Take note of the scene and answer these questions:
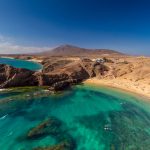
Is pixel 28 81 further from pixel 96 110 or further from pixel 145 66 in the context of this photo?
pixel 145 66

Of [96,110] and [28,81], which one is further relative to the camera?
[28,81]

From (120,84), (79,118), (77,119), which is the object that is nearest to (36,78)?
(120,84)

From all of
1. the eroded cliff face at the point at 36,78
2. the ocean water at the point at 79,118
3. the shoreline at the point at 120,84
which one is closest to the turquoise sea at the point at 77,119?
the ocean water at the point at 79,118

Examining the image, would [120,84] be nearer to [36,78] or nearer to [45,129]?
[36,78]

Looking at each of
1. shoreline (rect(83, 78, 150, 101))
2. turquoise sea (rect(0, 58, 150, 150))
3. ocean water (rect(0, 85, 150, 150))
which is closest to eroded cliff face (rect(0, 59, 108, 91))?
turquoise sea (rect(0, 58, 150, 150))

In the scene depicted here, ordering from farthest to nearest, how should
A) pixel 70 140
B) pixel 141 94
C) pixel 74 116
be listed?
pixel 141 94 < pixel 74 116 < pixel 70 140

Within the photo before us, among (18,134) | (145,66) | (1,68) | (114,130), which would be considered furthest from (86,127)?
(145,66)

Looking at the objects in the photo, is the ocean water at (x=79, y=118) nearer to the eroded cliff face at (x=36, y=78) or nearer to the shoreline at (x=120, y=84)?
the shoreline at (x=120, y=84)
